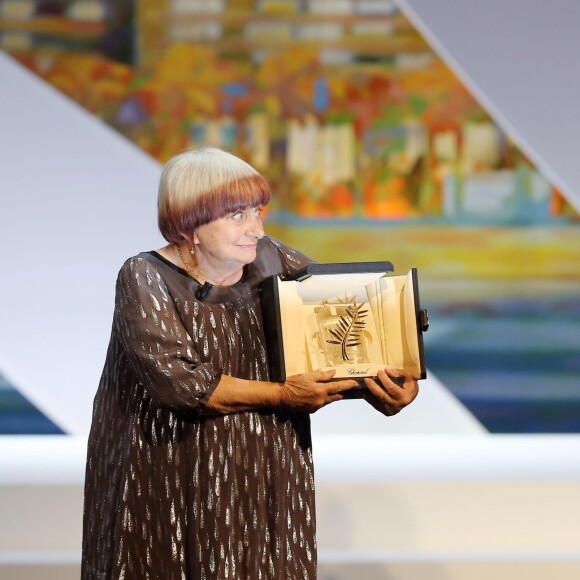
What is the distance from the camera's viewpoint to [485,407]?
4.45 metres

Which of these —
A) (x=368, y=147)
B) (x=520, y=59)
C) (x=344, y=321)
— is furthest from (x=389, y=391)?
(x=520, y=59)

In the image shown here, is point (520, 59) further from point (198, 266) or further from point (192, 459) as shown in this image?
point (192, 459)

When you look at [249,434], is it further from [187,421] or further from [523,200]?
[523,200]

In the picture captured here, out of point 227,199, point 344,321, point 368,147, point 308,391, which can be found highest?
point 368,147

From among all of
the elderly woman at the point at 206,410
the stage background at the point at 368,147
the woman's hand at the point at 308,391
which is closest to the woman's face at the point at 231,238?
the elderly woman at the point at 206,410

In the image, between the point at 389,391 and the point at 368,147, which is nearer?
the point at 389,391

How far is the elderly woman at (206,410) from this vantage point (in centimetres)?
170

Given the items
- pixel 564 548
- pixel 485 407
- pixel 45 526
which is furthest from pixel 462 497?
pixel 45 526

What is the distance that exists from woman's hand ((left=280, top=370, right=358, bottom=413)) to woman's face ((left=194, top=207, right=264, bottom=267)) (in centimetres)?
22

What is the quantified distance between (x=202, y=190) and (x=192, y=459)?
0.44 m

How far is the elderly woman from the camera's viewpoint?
1.70 m

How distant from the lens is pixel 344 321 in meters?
1.82

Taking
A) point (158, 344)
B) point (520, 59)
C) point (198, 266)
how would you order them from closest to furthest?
point (158, 344) → point (198, 266) → point (520, 59)

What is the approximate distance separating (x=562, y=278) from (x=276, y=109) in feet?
4.61
